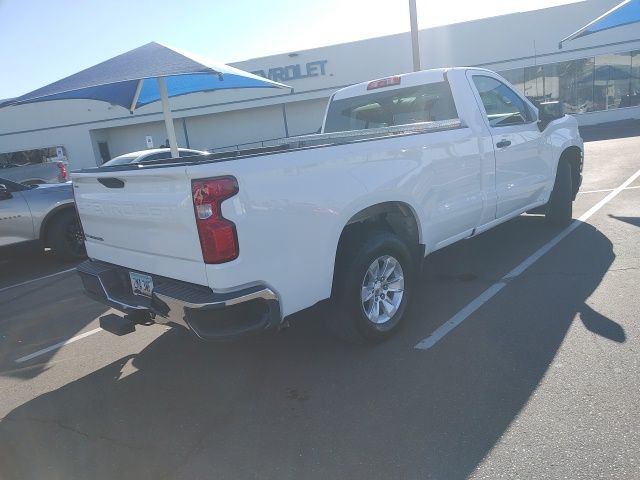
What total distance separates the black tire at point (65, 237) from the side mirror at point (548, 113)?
22.2ft

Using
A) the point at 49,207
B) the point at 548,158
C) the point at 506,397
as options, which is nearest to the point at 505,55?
the point at 548,158

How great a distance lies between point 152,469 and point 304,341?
169cm

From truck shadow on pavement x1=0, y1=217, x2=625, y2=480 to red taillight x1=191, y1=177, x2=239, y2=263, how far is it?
0.85 metres

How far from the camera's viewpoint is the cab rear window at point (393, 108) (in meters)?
→ 5.10

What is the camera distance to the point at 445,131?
14.5 feet

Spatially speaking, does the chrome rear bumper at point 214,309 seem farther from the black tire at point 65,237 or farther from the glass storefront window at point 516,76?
the glass storefront window at point 516,76

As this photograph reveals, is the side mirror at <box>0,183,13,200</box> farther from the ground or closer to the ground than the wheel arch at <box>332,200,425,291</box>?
farther from the ground

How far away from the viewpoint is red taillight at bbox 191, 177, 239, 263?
2.85 m

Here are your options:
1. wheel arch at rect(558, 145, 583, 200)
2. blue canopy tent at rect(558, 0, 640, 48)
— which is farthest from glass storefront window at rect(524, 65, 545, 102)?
wheel arch at rect(558, 145, 583, 200)

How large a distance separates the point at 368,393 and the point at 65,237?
20.8 ft

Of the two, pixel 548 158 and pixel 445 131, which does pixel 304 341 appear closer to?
pixel 445 131

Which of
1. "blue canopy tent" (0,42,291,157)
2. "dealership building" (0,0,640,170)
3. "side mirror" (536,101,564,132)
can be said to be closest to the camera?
"blue canopy tent" (0,42,291,157)

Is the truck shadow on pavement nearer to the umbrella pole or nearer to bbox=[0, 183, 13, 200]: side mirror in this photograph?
the umbrella pole

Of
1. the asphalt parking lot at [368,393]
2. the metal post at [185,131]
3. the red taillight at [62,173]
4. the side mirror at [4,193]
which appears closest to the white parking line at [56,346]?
the asphalt parking lot at [368,393]
